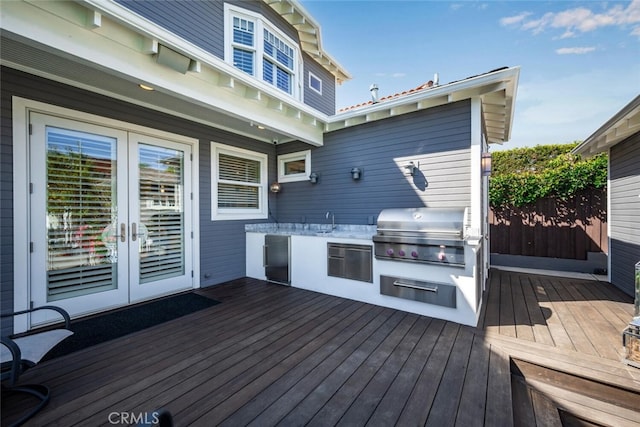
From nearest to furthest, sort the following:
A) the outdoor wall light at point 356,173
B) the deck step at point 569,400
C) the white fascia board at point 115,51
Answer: the deck step at point 569,400 → the white fascia board at point 115,51 → the outdoor wall light at point 356,173

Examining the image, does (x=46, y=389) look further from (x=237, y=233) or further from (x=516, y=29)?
(x=516, y=29)

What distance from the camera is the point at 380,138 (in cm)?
433

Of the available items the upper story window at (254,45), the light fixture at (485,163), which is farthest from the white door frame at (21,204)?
the light fixture at (485,163)

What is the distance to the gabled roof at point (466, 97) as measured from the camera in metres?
3.15

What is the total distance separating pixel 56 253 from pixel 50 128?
1450 mm

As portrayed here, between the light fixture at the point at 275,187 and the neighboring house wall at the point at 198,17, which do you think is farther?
the light fixture at the point at 275,187

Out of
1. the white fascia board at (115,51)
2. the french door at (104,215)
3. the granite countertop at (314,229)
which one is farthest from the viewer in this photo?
the granite countertop at (314,229)

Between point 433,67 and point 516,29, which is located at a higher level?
point 516,29

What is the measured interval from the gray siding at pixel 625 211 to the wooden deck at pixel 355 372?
1.22 meters

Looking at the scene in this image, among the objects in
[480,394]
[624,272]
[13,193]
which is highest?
[13,193]

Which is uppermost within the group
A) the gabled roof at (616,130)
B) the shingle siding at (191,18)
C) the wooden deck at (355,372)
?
the shingle siding at (191,18)

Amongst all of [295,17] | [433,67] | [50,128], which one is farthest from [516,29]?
[50,128]

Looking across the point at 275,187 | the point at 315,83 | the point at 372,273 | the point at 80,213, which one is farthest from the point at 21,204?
the point at 315,83

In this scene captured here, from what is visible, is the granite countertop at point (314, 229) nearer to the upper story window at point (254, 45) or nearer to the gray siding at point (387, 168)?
the gray siding at point (387, 168)
